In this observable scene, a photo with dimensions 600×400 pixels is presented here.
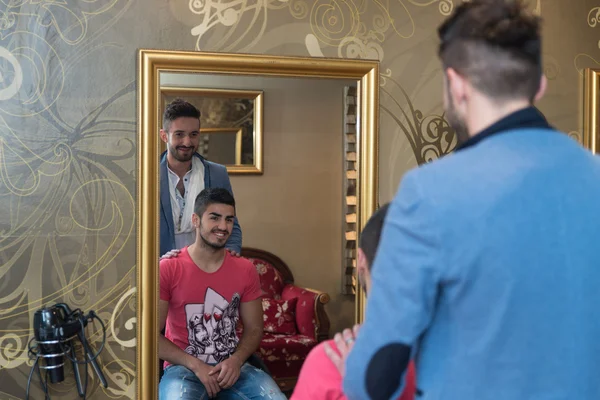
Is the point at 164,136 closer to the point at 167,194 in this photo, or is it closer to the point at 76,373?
the point at 167,194

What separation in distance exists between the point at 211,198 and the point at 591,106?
1.53 m

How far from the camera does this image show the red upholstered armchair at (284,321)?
2.51 metres

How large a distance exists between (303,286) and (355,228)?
282 mm

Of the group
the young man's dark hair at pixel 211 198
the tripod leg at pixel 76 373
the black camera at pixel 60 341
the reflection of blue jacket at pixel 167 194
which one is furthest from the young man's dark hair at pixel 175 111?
the tripod leg at pixel 76 373

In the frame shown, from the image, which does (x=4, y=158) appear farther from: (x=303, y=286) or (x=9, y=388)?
(x=303, y=286)

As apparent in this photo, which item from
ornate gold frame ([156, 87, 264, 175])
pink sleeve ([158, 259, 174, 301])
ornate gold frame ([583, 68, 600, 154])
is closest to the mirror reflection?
ornate gold frame ([156, 87, 264, 175])

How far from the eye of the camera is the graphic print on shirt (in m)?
2.43

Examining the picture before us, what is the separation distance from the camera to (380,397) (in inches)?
43.0

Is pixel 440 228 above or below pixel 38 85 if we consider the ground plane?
below

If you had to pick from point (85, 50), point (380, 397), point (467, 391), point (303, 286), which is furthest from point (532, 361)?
point (85, 50)

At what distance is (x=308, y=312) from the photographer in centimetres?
254

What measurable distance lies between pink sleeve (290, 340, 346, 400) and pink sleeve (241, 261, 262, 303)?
1121mm

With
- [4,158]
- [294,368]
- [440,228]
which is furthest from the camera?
[294,368]

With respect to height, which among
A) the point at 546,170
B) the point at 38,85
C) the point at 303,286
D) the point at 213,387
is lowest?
the point at 213,387
